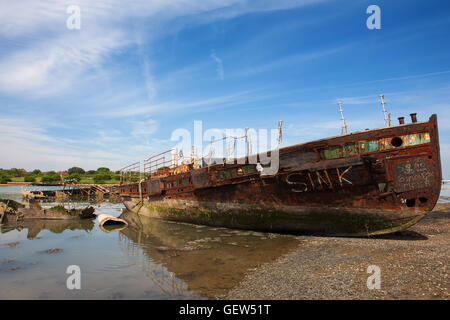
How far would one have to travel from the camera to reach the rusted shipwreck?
9.88m

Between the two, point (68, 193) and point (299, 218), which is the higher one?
point (68, 193)

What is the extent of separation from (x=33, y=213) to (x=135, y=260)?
16.2 metres

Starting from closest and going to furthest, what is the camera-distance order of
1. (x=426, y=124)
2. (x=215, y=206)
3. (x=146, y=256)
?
1. (x=426, y=124)
2. (x=146, y=256)
3. (x=215, y=206)

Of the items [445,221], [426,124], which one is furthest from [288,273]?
[445,221]

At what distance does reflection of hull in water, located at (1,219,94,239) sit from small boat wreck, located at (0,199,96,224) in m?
0.40

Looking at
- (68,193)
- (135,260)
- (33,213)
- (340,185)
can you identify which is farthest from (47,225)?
(68,193)

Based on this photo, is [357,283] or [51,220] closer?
[357,283]

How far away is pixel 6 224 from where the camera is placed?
19.8 metres

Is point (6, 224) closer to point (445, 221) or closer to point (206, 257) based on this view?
point (206, 257)

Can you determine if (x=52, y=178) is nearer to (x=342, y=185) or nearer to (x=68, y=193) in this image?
(x=68, y=193)

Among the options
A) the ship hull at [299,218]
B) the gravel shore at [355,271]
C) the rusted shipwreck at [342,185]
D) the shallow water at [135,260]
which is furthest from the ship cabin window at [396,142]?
the shallow water at [135,260]

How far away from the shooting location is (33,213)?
69.5 ft

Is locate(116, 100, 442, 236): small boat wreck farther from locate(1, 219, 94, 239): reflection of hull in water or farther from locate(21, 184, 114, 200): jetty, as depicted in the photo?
locate(21, 184, 114, 200): jetty
